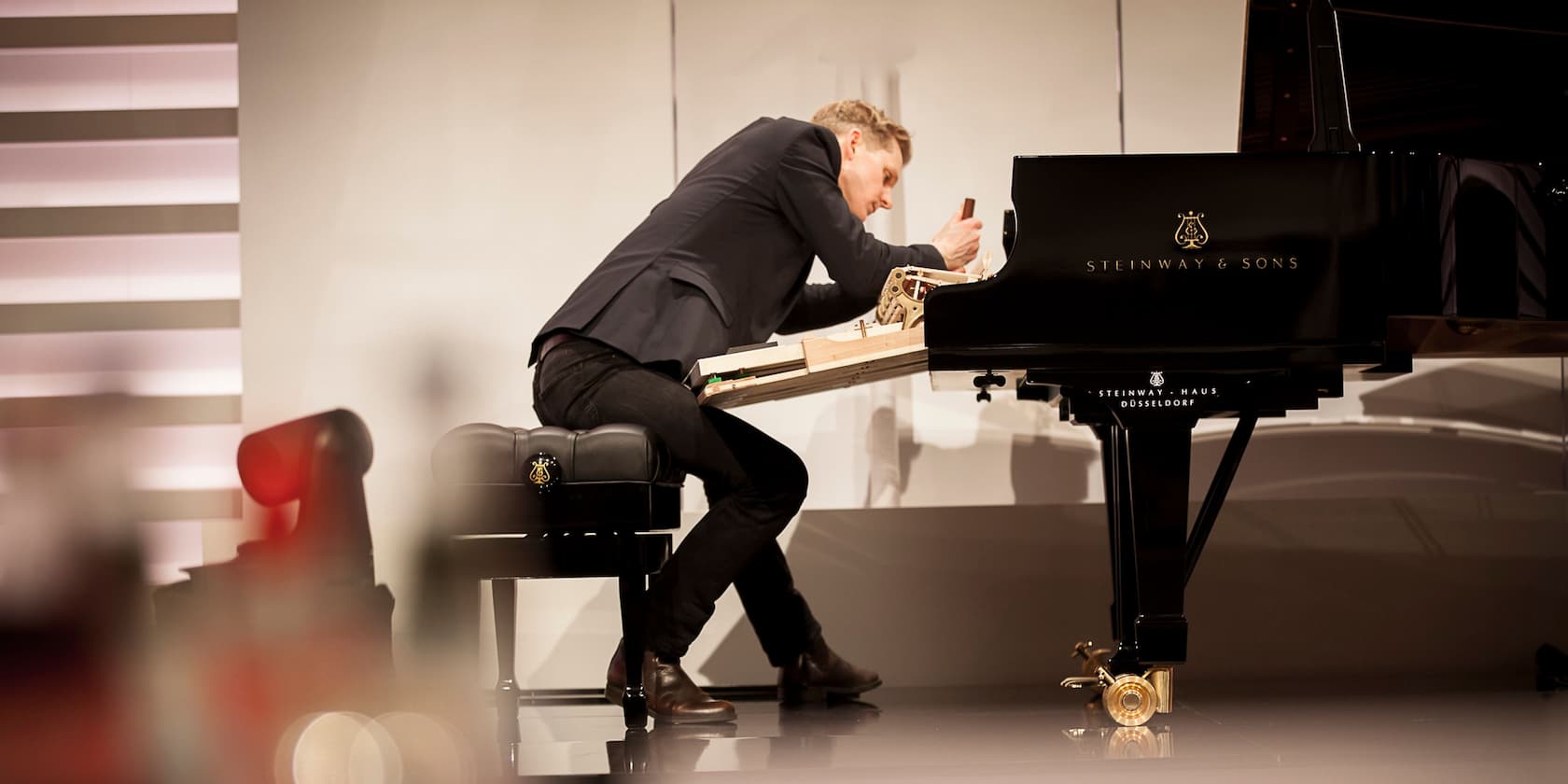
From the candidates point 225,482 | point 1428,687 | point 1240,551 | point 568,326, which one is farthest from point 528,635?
point 225,482

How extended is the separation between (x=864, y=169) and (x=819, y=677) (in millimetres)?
1124

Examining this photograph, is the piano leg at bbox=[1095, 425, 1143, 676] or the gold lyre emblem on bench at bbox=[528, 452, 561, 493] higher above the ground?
the gold lyre emblem on bench at bbox=[528, 452, 561, 493]

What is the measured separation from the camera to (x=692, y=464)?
2350mm

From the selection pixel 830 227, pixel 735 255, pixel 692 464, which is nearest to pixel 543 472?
pixel 692 464

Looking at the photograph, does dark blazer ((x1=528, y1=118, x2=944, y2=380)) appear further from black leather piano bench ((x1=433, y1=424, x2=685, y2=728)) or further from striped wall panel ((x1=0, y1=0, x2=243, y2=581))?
striped wall panel ((x1=0, y1=0, x2=243, y2=581))

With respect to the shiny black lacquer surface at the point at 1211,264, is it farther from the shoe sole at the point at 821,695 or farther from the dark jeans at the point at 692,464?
the shoe sole at the point at 821,695

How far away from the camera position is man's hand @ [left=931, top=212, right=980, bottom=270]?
2.59 m

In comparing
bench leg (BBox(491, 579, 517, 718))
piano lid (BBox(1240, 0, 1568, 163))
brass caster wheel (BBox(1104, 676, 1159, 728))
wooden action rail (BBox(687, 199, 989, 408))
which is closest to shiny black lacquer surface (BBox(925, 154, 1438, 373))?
wooden action rail (BBox(687, 199, 989, 408))

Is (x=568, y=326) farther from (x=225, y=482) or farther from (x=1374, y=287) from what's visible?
(x=225, y=482)

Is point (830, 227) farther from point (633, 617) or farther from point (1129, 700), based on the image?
point (1129, 700)

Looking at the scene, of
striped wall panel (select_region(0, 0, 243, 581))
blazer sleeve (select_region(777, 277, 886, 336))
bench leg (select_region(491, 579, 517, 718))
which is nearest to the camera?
striped wall panel (select_region(0, 0, 243, 581))

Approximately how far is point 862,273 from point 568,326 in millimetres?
588

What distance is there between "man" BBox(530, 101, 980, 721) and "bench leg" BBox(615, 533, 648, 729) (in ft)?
0.25

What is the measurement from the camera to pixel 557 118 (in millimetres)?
3447
